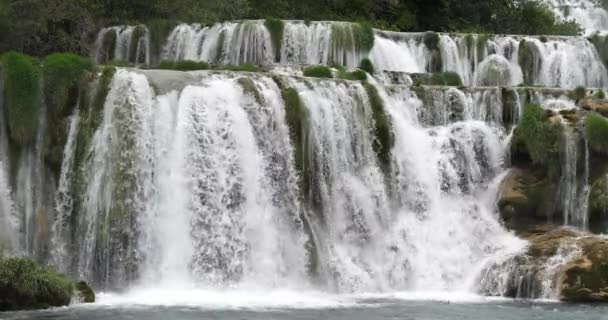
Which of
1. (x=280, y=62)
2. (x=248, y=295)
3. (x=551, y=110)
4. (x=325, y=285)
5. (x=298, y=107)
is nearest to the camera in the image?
(x=248, y=295)

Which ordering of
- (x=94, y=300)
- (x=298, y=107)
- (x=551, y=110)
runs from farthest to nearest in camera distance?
(x=551, y=110) < (x=298, y=107) < (x=94, y=300)

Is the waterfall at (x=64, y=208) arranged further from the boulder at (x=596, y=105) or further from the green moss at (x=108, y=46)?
the boulder at (x=596, y=105)

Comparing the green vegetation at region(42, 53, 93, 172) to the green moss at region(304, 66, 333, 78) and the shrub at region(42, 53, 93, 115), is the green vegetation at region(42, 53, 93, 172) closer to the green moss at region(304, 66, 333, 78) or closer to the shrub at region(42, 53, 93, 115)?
the shrub at region(42, 53, 93, 115)

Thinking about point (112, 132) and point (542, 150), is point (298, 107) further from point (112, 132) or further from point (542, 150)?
point (542, 150)

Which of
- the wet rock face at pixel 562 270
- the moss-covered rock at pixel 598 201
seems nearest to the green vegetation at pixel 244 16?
the moss-covered rock at pixel 598 201

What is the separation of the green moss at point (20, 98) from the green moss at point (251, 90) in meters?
4.59

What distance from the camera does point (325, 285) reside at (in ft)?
74.3

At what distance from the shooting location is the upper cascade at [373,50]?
32188 mm

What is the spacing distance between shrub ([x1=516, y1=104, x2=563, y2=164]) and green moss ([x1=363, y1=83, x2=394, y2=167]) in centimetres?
331

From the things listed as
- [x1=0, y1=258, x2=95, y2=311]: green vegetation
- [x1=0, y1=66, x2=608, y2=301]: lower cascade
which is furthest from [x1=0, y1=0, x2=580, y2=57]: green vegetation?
[x1=0, y1=258, x2=95, y2=311]: green vegetation

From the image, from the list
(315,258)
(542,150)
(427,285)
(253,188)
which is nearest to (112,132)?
(253,188)

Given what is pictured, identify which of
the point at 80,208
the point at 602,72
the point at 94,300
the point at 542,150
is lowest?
the point at 94,300

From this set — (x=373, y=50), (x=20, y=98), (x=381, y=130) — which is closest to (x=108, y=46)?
(x=373, y=50)

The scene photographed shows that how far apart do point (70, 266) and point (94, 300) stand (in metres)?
2.15
